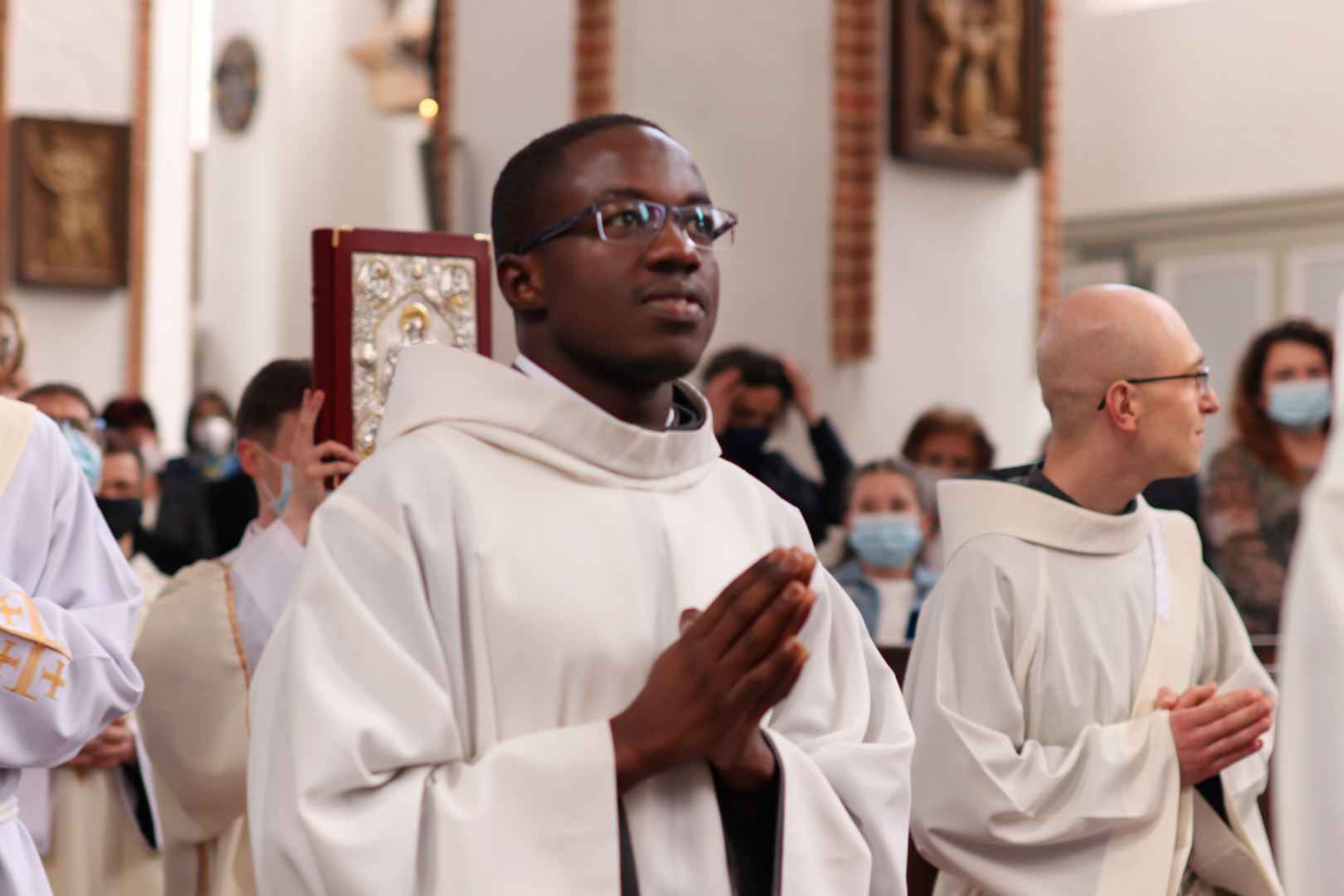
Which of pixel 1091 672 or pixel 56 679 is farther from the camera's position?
pixel 1091 672

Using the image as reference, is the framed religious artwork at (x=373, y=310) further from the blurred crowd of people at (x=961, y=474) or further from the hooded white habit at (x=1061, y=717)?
the blurred crowd of people at (x=961, y=474)

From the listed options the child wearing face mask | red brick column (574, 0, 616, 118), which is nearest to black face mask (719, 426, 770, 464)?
the child wearing face mask

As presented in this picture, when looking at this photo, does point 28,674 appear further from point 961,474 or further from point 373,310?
point 961,474

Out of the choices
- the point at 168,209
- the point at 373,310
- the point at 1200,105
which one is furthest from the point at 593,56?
the point at 168,209

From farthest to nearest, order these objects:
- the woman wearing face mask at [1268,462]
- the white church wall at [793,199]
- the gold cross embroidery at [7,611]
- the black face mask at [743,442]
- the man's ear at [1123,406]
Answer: the white church wall at [793,199]
the black face mask at [743,442]
the woman wearing face mask at [1268,462]
the man's ear at [1123,406]
the gold cross embroidery at [7,611]

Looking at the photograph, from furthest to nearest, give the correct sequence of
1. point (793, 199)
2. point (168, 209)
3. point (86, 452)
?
point (168, 209)
point (793, 199)
point (86, 452)

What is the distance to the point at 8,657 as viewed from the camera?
9.11 ft

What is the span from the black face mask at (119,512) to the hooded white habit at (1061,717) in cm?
236

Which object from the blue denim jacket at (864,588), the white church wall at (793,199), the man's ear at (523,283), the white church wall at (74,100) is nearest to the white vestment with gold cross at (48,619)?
the man's ear at (523,283)

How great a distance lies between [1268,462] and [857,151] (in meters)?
3.14

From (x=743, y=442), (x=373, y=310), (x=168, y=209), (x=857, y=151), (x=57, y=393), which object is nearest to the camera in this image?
(x=373, y=310)

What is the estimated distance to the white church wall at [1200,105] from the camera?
10.1 m

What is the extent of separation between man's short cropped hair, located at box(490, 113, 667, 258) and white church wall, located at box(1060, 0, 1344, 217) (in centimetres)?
872

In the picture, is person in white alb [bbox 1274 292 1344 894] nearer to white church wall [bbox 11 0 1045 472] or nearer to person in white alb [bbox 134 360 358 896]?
person in white alb [bbox 134 360 358 896]
